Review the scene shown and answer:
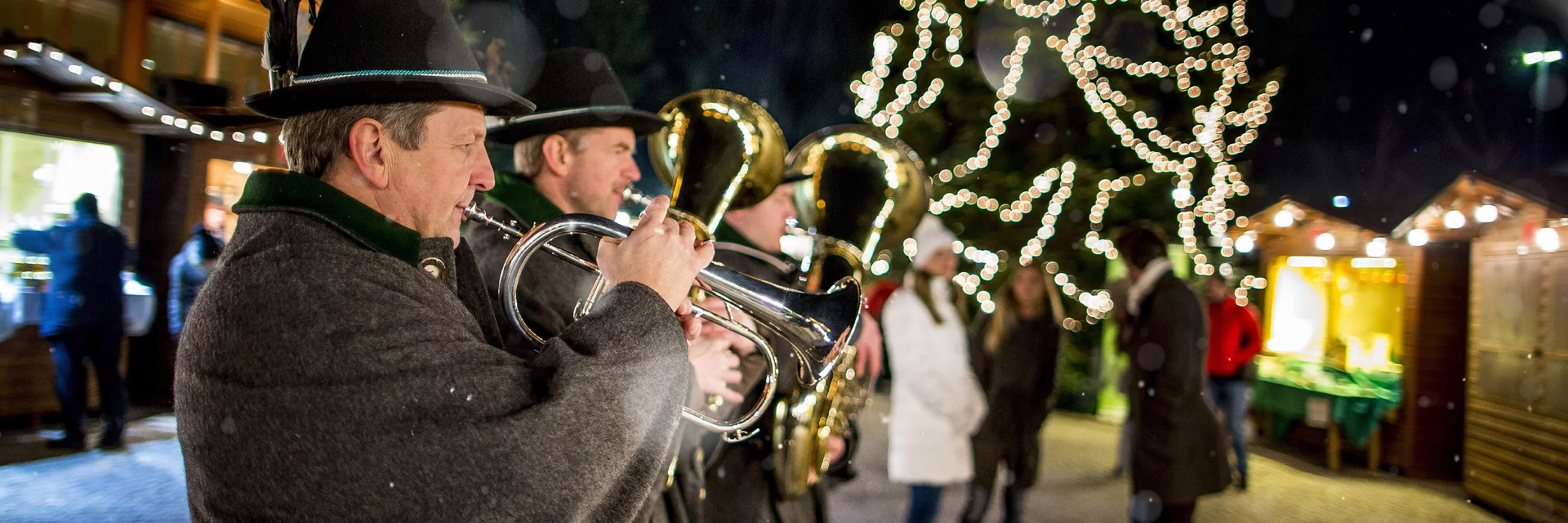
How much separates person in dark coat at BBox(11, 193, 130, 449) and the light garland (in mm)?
6172

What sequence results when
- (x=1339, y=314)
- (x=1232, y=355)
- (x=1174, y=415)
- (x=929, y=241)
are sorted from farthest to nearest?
(x=1339, y=314)
(x=1232, y=355)
(x=929, y=241)
(x=1174, y=415)

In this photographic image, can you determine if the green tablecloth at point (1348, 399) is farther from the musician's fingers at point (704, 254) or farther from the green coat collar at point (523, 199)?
the musician's fingers at point (704, 254)

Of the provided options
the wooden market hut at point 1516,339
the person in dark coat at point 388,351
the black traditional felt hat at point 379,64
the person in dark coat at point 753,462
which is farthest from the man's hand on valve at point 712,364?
the wooden market hut at point 1516,339

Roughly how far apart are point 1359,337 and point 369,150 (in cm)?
1027

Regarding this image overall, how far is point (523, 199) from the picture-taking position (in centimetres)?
221

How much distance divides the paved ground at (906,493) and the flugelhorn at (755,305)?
3934 millimetres

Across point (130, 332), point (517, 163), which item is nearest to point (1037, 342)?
point (517, 163)

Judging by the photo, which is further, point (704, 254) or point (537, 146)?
point (537, 146)

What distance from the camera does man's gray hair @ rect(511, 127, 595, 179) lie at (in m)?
2.46

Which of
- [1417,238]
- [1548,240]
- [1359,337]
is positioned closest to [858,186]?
[1548,240]

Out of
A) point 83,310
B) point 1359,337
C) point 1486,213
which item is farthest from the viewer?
point 1359,337

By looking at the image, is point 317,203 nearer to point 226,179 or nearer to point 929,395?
point 929,395

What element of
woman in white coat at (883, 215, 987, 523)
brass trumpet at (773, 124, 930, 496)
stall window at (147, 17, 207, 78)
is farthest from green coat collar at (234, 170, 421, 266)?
stall window at (147, 17, 207, 78)

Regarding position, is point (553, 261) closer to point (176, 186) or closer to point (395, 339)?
point (395, 339)
